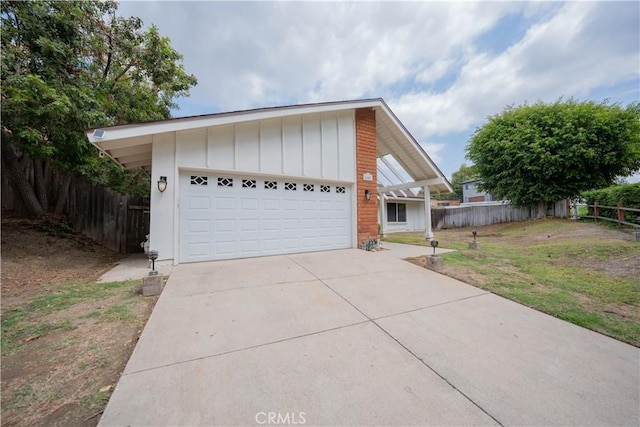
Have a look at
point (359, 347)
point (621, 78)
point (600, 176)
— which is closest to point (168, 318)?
point (359, 347)

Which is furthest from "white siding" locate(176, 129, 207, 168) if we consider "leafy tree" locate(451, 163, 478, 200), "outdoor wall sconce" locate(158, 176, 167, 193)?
"leafy tree" locate(451, 163, 478, 200)

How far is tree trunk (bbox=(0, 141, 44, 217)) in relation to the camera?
6480 millimetres

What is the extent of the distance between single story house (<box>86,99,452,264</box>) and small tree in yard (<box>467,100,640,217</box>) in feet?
37.5

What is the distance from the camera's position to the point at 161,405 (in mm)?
1670

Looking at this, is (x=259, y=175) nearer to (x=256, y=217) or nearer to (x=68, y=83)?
(x=256, y=217)

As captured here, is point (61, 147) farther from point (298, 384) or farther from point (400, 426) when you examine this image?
point (400, 426)

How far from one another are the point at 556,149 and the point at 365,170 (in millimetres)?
14235

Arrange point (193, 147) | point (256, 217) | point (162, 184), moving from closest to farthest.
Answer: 1. point (162, 184)
2. point (193, 147)
3. point (256, 217)

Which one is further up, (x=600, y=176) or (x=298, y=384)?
(x=600, y=176)

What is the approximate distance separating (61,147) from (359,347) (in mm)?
8509

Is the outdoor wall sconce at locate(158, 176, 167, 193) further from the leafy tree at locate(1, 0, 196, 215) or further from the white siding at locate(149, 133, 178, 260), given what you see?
the leafy tree at locate(1, 0, 196, 215)

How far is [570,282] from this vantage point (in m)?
4.54

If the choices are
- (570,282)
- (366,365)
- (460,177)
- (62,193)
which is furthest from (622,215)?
(460,177)

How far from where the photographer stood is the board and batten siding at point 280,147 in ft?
19.4
